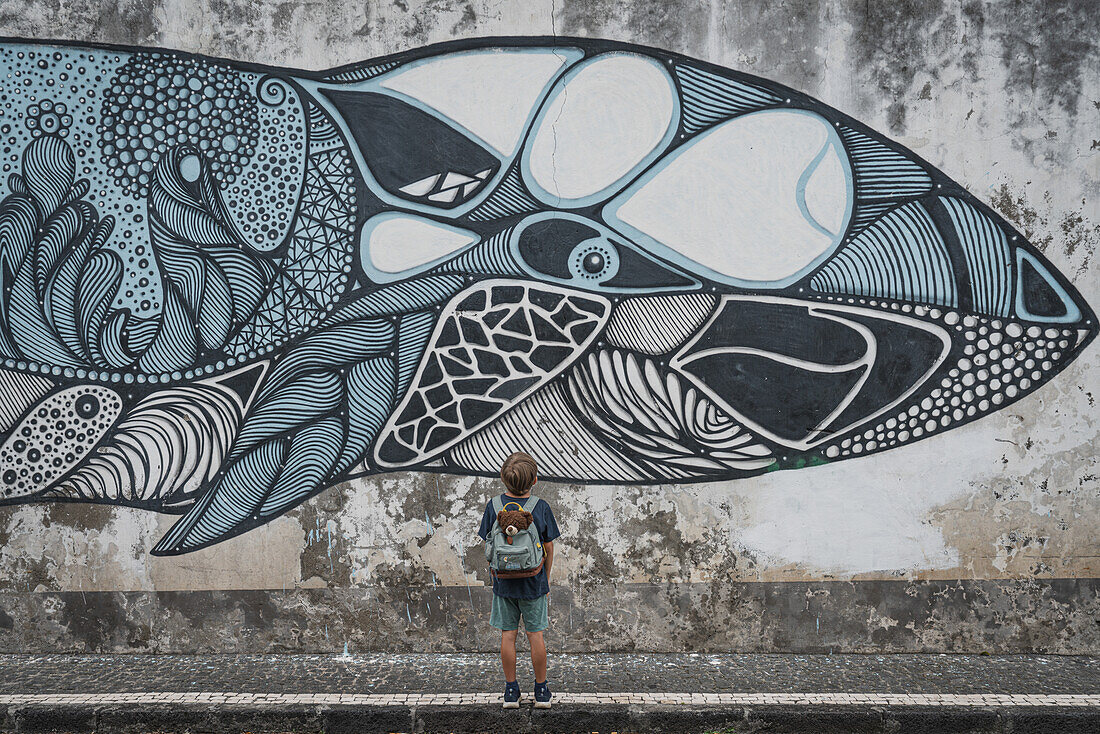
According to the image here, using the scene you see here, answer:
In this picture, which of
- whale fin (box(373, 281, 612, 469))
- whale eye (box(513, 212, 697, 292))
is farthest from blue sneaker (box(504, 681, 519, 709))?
whale eye (box(513, 212, 697, 292))

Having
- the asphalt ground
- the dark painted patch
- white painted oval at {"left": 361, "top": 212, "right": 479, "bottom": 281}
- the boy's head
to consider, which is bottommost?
the asphalt ground

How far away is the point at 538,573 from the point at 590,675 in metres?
0.98

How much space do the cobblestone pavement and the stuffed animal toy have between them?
109cm

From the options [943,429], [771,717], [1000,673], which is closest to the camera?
[771,717]

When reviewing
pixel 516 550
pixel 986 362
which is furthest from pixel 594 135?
pixel 986 362

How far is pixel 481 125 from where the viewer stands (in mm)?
5113

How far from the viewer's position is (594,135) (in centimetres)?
509

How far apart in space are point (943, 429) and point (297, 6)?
487cm

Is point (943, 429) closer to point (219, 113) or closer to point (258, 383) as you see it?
point (258, 383)

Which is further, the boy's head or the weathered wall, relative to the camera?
the weathered wall

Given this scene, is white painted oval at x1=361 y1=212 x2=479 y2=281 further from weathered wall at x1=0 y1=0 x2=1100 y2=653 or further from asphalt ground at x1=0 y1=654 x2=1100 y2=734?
asphalt ground at x1=0 y1=654 x2=1100 y2=734

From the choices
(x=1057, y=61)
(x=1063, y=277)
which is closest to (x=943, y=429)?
(x=1063, y=277)

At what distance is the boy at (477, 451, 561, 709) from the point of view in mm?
4082

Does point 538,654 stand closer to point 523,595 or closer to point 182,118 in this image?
point 523,595
